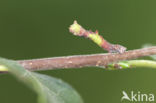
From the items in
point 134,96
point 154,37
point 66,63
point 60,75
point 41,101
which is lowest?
point 41,101

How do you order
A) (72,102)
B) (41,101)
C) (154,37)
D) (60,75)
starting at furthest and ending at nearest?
(154,37) < (60,75) < (72,102) < (41,101)

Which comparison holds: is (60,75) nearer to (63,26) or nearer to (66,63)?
(63,26)

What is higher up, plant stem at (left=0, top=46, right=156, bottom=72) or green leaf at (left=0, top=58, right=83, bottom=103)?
plant stem at (left=0, top=46, right=156, bottom=72)

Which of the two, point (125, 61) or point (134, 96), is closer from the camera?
point (125, 61)

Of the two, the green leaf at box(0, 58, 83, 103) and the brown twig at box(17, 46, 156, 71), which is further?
the brown twig at box(17, 46, 156, 71)

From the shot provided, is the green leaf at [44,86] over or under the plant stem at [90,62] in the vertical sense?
under

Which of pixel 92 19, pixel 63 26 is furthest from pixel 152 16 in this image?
pixel 63 26

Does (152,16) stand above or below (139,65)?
above

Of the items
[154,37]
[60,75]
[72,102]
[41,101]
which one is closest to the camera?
[41,101]
